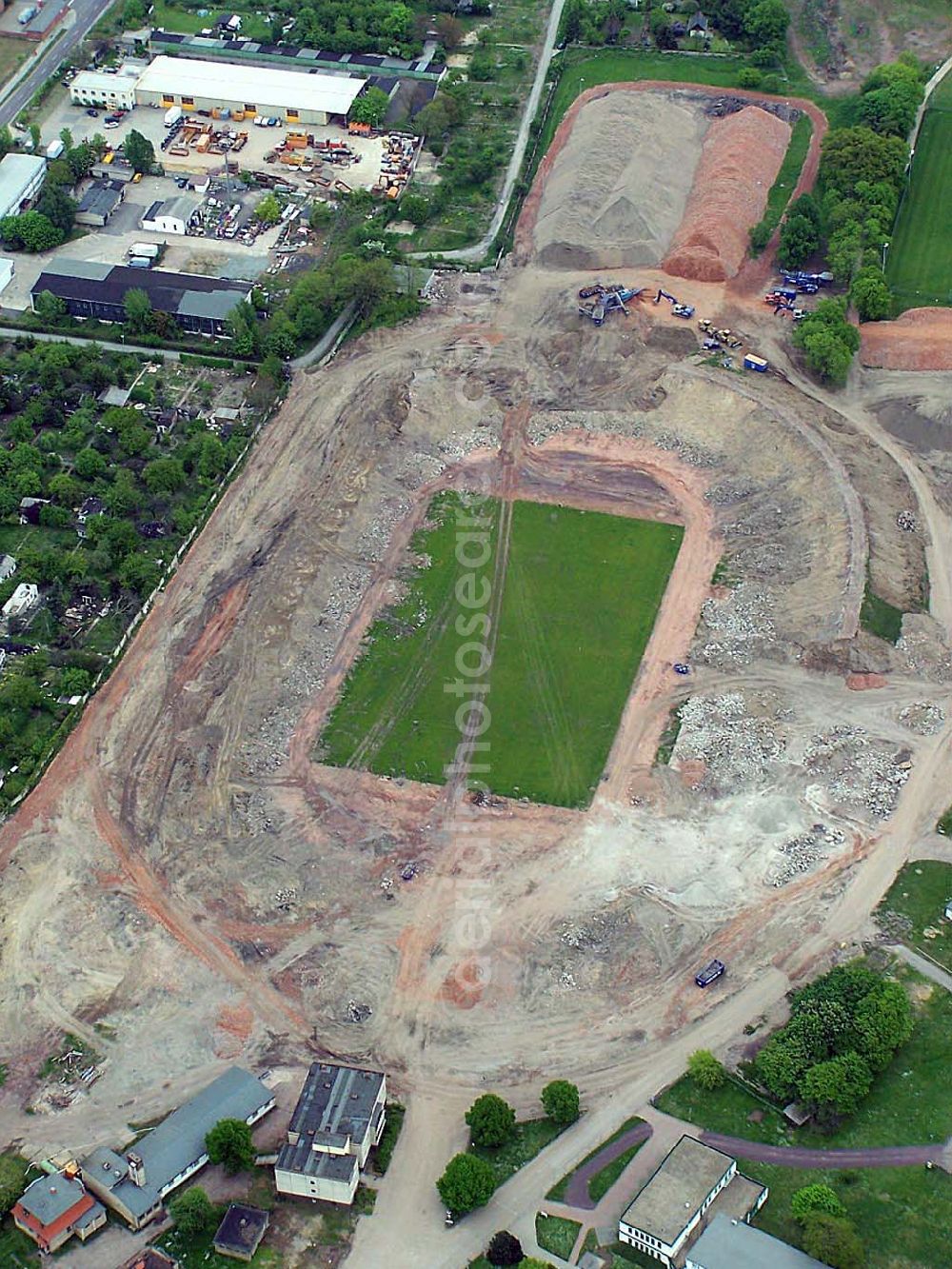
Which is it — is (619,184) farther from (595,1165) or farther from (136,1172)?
(136,1172)

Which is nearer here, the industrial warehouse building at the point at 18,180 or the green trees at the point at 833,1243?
the green trees at the point at 833,1243

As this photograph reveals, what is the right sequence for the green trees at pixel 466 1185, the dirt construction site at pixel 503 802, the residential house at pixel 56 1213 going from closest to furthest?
the residential house at pixel 56 1213
the green trees at pixel 466 1185
the dirt construction site at pixel 503 802

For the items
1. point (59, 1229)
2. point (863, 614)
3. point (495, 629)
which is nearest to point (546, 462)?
point (495, 629)

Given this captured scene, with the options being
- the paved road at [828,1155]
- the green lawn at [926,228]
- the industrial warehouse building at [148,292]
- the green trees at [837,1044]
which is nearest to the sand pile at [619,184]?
the green lawn at [926,228]

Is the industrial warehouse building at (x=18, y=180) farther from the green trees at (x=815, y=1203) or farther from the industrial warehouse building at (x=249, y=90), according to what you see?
the green trees at (x=815, y=1203)

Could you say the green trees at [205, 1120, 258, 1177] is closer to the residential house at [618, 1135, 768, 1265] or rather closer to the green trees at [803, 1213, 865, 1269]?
the residential house at [618, 1135, 768, 1265]

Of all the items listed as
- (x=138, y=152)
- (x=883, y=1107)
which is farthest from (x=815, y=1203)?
(x=138, y=152)

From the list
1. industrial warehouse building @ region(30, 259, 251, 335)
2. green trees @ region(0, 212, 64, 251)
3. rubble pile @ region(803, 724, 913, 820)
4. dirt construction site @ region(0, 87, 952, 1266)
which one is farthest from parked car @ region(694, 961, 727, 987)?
green trees @ region(0, 212, 64, 251)
